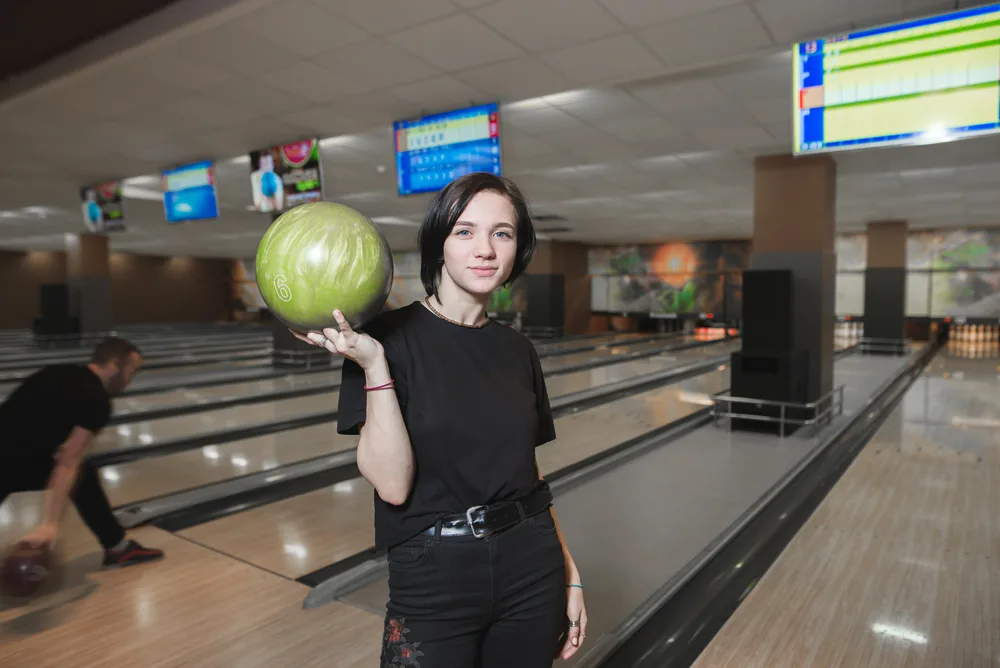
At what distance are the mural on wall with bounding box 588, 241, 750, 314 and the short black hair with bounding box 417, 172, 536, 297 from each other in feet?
53.7

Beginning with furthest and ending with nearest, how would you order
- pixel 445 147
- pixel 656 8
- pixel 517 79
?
pixel 445 147
pixel 517 79
pixel 656 8

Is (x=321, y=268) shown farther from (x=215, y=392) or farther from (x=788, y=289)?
(x=215, y=392)

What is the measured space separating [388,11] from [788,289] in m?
3.94

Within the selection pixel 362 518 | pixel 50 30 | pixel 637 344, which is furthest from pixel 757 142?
pixel 637 344

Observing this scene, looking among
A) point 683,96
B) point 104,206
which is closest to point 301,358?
point 104,206

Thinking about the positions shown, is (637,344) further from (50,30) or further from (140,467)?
(50,30)

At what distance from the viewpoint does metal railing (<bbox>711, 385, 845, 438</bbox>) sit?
5.58 metres

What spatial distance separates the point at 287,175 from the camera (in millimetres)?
5824

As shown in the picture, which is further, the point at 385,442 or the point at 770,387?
the point at 770,387

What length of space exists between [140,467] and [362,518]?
2044mm

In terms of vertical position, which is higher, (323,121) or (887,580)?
(323,121)

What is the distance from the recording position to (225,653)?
2273 mm

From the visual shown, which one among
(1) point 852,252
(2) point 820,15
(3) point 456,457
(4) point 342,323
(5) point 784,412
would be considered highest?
(2) point 820,15

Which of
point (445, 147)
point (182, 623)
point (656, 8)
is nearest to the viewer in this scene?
point (182, 623)
